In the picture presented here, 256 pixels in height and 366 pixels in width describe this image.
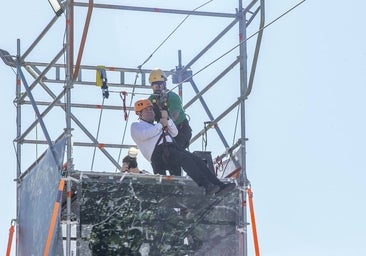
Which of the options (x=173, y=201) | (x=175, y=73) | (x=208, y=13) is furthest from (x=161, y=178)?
(x=175, y=73)

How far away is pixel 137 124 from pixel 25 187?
8.46 ft

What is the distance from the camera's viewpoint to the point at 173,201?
22.0 m

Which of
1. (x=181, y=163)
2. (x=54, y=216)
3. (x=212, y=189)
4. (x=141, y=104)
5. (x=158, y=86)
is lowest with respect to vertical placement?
(x=54, y=216)

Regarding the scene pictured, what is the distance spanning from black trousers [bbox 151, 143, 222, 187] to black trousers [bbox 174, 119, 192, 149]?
0.99 m

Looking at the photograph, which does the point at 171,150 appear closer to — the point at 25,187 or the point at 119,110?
the point at 25,187

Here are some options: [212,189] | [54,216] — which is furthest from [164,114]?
[54,216]

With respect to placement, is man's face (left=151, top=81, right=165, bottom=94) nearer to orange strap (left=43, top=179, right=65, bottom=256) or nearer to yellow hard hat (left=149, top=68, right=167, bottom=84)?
yellow hard hat (left=149, top=68, right=167, bottom=84)

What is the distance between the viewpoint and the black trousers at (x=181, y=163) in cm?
2167

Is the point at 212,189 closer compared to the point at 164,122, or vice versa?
the point at 212,189

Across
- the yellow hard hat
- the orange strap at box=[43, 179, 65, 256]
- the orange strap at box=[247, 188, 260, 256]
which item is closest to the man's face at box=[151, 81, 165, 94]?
the yellow hard hat

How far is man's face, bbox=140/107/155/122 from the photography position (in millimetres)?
22391

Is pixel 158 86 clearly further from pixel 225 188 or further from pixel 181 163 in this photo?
pixel 225 188

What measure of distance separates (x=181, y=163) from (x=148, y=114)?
40.5 inches

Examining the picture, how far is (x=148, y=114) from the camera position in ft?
73.6
